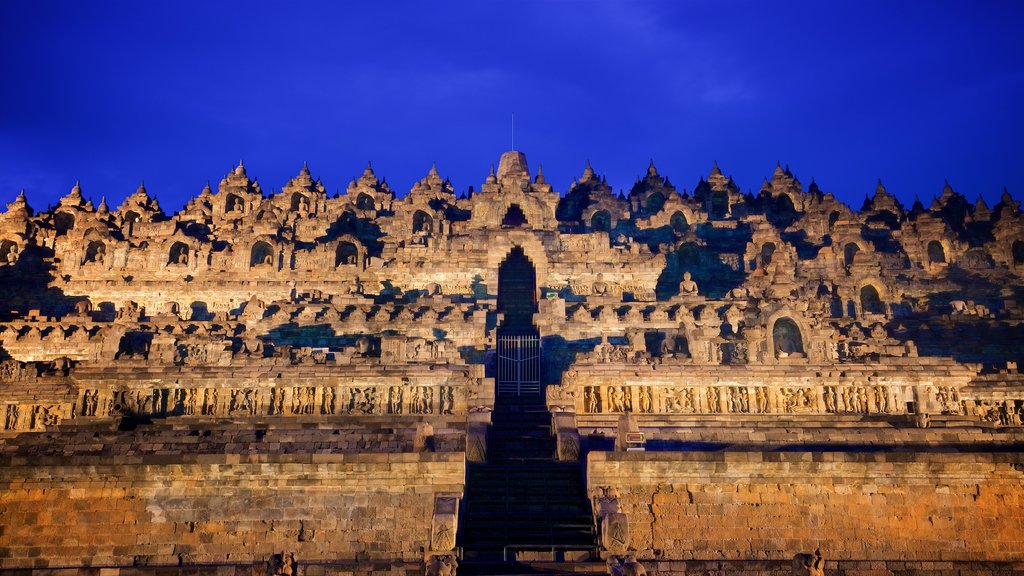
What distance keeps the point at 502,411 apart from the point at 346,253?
21524 millimetres

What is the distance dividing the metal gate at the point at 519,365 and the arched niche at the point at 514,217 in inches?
712

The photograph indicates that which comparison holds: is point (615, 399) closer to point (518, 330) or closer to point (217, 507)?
point (518, 330)

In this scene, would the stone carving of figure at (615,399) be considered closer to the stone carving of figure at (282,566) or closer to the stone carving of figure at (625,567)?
the stone carving of figure at (625,567)

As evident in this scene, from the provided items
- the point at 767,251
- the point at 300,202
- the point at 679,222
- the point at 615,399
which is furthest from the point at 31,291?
the point at 767,251

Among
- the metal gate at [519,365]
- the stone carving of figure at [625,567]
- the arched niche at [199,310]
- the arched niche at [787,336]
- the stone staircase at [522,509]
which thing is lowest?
the stone carving of figure at [625,567]

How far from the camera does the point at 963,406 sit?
90.3 ft

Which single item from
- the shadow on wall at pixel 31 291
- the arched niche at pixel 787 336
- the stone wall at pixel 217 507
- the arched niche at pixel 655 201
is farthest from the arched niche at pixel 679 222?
the stone wall at pixel 217 507

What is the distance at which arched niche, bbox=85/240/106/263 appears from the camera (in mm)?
45119

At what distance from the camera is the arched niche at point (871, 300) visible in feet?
137

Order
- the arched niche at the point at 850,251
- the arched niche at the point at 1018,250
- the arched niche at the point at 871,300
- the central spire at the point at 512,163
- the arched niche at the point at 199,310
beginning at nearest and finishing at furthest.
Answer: the arched niche at the point at 199,310 < the arched niche at the point at 871,300 < the arched niche at the point at 850,251 < the arched niche at the point at 1018,250 < the central spire at the point at 512,163

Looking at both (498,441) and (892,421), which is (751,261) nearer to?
(892,421)

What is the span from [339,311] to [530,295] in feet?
28.2

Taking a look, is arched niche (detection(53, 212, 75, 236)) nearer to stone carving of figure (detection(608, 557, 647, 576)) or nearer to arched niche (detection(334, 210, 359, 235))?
arched niche (detection(334, 210, 359, 235))

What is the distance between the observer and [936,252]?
49.0m
